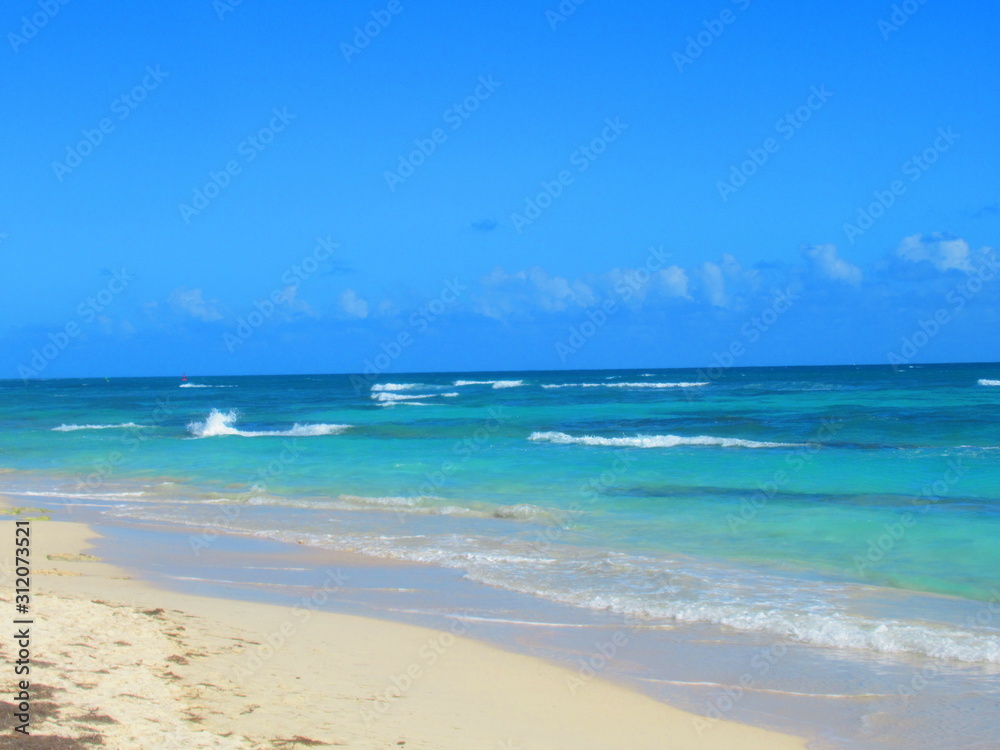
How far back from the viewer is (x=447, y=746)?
446 cm

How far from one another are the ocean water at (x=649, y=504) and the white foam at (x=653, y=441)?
11cm

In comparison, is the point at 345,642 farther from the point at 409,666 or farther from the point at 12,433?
the point at 12,433

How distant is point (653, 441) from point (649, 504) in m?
10.7

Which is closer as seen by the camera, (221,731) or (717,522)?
(221,731)

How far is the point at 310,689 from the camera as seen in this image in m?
5.16

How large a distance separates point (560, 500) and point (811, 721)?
916 cm

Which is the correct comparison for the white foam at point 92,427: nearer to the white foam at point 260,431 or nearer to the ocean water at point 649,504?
the ocean water at point 649,504

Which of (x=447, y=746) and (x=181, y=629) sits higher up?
(x=181, y=629)

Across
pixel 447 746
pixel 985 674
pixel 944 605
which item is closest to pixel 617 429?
pixel 944 605

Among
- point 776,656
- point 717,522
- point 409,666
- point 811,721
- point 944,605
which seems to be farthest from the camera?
point 717,522

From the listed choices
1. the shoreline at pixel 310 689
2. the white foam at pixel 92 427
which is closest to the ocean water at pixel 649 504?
the white foam at pixel 92 427

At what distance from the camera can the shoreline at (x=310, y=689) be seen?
4.35m

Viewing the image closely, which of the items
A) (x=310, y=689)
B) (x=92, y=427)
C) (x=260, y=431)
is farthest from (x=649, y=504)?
(x=92, y=427)

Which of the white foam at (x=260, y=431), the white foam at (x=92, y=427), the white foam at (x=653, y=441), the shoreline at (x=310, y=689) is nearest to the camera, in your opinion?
the shoreline at (x=310, y=689)
